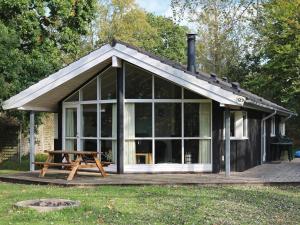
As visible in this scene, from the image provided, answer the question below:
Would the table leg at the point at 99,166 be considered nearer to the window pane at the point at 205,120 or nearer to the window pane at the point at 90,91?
the window pane at the point at 90,91

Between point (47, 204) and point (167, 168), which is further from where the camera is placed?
point (167, 168)

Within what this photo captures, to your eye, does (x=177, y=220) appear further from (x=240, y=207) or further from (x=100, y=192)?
(x=100, y=192)

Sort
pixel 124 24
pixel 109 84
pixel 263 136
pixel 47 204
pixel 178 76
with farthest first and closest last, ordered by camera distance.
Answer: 1. pixel 124 24
2. pixel 263 136
3. pixel 109 84
4. pixel 178 76
5. pixel 47 204

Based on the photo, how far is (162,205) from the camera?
930 cm

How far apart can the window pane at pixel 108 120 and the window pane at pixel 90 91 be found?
0.51 m

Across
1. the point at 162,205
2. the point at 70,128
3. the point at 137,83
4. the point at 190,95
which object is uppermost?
the point at 137,83

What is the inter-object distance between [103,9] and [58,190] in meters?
32.2

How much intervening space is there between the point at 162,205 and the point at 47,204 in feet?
6.81

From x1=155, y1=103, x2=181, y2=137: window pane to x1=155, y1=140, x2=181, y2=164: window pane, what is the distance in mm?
248

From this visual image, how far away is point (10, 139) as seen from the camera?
24.0 meters

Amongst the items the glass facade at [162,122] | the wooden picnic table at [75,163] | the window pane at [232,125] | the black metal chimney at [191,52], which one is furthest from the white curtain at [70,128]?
the window pane at [232,125]

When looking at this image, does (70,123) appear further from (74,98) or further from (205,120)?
(205,120)

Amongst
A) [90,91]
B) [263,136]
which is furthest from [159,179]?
[263,136]

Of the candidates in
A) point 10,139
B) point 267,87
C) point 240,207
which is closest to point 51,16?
point 10,139
